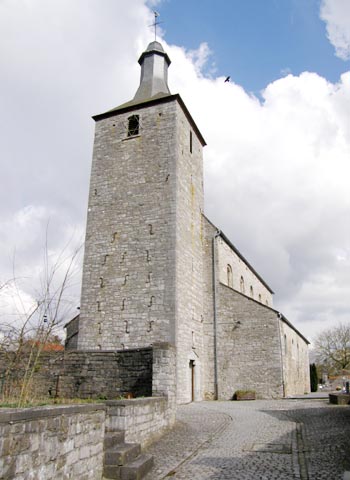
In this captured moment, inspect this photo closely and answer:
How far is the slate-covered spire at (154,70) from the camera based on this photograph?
22.2 metres

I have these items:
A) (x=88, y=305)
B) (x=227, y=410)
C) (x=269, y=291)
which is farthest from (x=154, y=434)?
(x=269, y=291)

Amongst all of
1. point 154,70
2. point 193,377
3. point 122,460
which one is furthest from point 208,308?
point 122,460

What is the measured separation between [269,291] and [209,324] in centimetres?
1879

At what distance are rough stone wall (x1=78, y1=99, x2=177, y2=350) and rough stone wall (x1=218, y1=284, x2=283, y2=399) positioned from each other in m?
3.94

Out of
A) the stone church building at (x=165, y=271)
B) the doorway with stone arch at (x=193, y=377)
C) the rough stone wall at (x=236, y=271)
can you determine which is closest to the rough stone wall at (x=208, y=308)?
the stone church building at (x=165, y=271)

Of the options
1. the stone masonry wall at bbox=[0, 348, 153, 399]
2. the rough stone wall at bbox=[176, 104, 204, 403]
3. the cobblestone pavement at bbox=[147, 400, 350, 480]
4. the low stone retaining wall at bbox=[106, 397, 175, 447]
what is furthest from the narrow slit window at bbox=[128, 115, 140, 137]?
the low stone retaining wall at bbox=[106, 397, 175, 447]

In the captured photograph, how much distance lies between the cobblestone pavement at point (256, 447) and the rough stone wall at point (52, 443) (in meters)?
1.27

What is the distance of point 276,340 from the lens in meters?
18.1

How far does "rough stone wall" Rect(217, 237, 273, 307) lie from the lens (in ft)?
67.6

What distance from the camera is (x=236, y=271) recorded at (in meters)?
23.8

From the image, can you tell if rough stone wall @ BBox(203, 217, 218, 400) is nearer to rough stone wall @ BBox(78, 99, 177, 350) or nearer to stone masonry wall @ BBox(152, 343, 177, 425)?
rough stone wall @ BBox(78, 99, 177, 350)

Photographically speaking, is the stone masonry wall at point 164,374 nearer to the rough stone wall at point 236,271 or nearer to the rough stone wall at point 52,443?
the rough stone wall at point 52,443

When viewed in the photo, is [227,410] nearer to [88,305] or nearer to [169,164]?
[88,305]

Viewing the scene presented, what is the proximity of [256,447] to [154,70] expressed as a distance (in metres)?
19.9
